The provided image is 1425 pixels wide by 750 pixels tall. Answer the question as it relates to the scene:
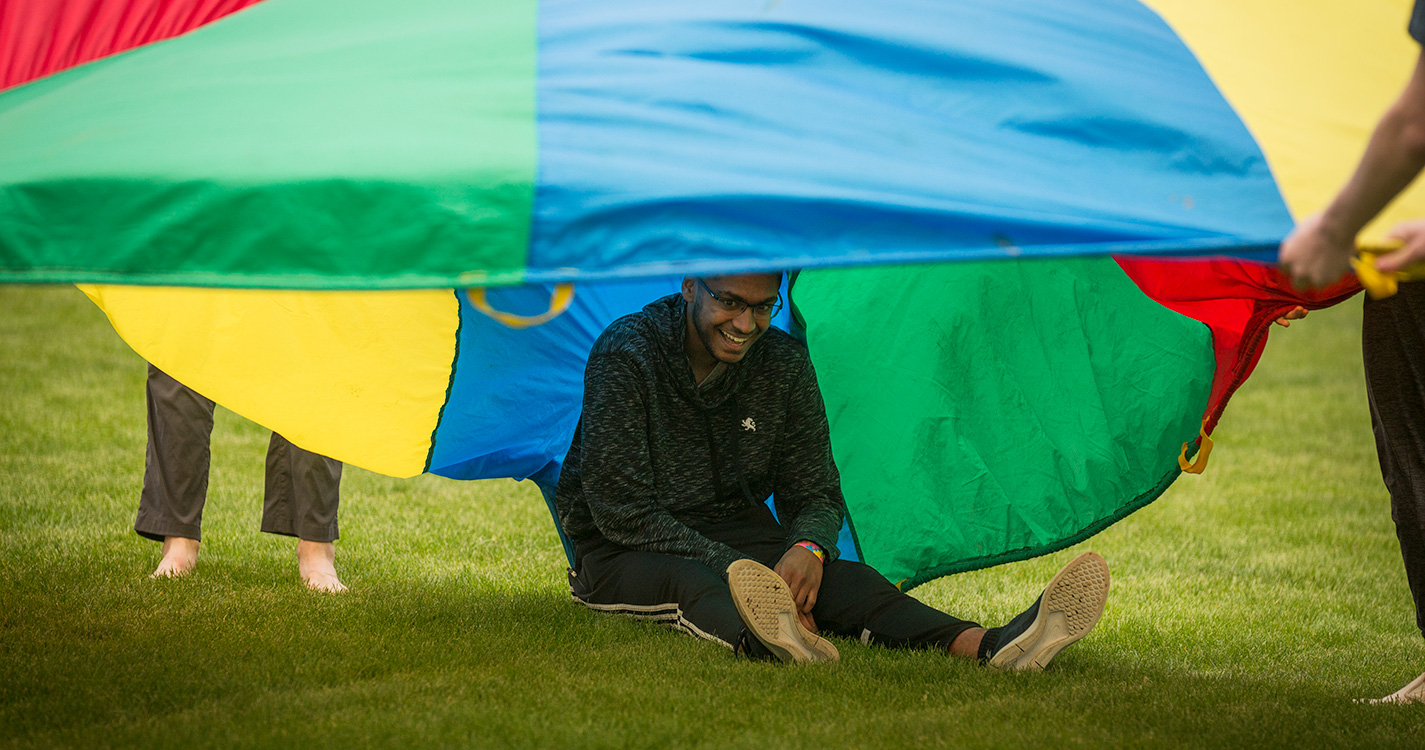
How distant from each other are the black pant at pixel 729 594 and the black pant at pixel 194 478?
2.76 ft

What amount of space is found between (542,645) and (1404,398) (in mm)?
1951

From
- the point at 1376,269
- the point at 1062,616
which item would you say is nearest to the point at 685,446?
the point at 1062,616

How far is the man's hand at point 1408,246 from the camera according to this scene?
172 cm

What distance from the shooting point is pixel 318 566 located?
351cm

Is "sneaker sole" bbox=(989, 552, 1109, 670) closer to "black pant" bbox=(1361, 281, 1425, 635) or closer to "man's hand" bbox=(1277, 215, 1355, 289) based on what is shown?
"black pant" bbox=(1361, 281, 1425, 635)

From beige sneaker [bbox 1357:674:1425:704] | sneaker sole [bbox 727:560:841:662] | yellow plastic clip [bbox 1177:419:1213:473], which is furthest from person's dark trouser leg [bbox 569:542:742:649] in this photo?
beige sneaker [bbox 1357:674:1425:704]

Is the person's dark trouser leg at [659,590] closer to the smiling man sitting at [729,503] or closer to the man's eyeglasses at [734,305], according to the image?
the smiling man sitting at [729,503]

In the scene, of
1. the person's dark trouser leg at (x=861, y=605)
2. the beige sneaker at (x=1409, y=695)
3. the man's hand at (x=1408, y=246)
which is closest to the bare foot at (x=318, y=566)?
the person's dark trouser leg at (x=861, y=605)

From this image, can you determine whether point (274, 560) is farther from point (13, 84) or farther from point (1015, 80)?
point (1015, 80)

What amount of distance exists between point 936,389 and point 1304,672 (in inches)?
46.8

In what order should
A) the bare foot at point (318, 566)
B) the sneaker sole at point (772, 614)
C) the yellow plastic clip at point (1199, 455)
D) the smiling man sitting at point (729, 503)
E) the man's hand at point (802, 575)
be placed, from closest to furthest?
the sneaker sole at point (772, 614), the smiling man sitting at point (729, 503), the man's hand at point (802, 575), the yellow plastic clip at point (1199, 455), the bare foot at point (318, 566)

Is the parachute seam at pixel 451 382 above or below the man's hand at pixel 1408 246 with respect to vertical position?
below

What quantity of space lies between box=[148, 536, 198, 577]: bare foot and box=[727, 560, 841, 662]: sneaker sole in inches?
66.2

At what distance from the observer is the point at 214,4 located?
268 cm
